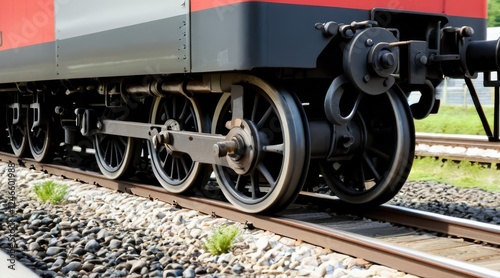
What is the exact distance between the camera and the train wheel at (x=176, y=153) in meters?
6.77

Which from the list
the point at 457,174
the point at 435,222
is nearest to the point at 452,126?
the point at 457,174

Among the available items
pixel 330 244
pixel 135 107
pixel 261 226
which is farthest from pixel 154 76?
pixel 330 244

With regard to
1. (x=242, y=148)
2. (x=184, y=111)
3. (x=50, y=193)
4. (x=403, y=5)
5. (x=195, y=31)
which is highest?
(x=403, y=5)

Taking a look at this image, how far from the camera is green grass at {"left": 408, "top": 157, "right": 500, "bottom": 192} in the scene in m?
8.84

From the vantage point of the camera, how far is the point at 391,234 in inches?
217

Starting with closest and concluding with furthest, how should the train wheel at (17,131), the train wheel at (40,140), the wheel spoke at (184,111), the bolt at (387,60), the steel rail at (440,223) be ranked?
the steel rail at (440,223), the bolt at (387,60), the wheel spoke at (184,111), the train wheel at (40,140), the train wheel at (17,131)

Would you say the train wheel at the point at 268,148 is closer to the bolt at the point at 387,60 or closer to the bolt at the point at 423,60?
the bolt at the point at 387,60

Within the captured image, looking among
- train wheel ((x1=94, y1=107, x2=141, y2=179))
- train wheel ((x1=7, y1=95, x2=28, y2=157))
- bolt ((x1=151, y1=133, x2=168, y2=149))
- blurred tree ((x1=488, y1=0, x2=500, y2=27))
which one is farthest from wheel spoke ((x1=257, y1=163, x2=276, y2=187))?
blurred tree ((x1=488, y1=0, x2=500, y2=27))

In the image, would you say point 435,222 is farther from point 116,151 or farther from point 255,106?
point 116,151

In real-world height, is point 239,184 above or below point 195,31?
below

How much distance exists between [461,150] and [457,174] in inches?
63.6

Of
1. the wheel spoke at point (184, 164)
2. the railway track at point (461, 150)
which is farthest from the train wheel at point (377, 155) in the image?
the railway track at point (461, 150)

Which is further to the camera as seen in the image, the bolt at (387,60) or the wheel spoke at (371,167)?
the wheel spoke at (371,167)

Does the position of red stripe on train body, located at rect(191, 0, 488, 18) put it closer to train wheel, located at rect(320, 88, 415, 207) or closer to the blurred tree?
train wheel, located at rect(320, 88, 415, 207)
